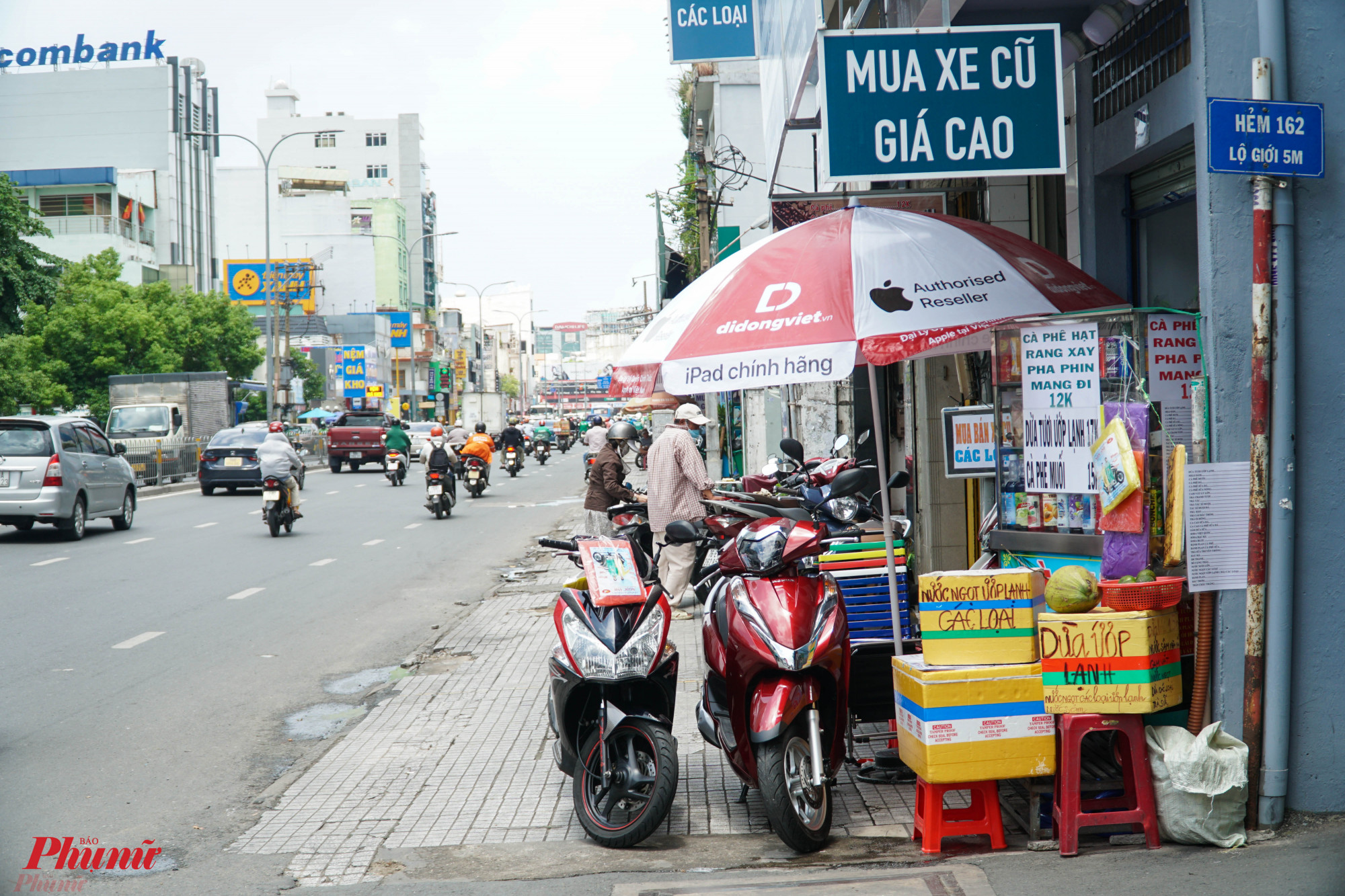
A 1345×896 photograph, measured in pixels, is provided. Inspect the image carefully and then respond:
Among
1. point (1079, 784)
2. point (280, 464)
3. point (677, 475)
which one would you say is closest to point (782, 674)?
point (1079, 784)

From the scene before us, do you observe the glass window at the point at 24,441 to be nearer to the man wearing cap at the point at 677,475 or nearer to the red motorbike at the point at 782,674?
the man wearing cap at the point at 677,475

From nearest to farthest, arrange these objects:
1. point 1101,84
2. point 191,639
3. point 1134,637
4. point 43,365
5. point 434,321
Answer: point 1134,637
point 1101,84
point 191,639
point 43,365
point 434,321

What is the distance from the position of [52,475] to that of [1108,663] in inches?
634

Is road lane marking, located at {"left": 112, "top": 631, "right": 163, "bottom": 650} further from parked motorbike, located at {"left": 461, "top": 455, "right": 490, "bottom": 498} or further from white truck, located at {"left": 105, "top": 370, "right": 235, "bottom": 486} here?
white truck, located at {"left": 105, "top": 370, "right": 235, "bottom": 486}

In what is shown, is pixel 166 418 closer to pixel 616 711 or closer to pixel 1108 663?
pixel 616 711

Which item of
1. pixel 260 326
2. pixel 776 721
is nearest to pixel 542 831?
pixel 776 721

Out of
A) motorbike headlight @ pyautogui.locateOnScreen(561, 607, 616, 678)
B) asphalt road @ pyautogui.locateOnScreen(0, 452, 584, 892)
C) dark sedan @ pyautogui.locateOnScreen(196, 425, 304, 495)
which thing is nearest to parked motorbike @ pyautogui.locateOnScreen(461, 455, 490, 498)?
dark sedan @ pyautogui.locateOnScreen(196, 425, 304, 495)

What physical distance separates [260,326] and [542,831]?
82.6 metres

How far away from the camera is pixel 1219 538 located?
4.54 metres

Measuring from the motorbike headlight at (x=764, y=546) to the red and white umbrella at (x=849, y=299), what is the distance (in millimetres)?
641

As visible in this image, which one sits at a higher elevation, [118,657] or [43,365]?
[43,365]

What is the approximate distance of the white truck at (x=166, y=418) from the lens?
29906 millimetres

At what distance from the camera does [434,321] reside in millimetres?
114812

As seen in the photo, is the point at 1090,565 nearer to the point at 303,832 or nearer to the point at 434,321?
the point at 303,832
